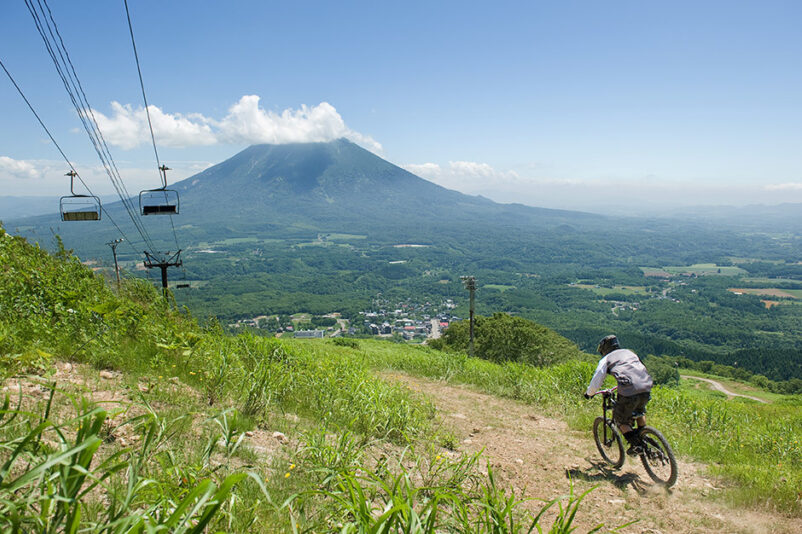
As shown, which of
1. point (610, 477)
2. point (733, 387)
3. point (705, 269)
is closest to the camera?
point (610, 477)

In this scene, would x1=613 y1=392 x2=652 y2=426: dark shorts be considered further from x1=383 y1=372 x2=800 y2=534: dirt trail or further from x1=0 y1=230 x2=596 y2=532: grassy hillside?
x1=0 y1=230 x2=596 y2=532: grassy hillside

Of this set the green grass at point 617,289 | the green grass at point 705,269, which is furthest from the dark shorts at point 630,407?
the green grass at point 705,269

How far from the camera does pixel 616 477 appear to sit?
441cm

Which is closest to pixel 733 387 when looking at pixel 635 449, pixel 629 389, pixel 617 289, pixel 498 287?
pixel 635 449

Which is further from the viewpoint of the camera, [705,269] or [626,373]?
[705,269]

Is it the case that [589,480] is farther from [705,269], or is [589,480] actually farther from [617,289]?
[705,269]

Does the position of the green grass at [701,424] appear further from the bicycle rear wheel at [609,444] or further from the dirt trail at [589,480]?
the bicycle rear wheel at [609,444]

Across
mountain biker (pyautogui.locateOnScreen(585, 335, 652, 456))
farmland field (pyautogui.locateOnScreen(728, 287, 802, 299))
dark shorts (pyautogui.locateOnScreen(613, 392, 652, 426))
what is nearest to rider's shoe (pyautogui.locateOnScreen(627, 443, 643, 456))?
mountain biker (pyautogui.locateOnScreen(585, 335, 652, 456))

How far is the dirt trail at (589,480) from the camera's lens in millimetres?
3408

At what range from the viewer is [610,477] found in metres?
4.41

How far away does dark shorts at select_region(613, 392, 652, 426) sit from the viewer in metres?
4.39

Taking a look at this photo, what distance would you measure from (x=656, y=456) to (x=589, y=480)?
2.40 feet

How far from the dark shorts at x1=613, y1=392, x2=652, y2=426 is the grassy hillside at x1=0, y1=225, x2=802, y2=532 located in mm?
987

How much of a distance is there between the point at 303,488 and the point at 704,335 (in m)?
93.2
